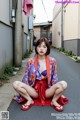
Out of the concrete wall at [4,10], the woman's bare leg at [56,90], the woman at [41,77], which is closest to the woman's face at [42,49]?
the woman at [41,77]

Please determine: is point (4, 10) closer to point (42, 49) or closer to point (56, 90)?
point (42, 49)

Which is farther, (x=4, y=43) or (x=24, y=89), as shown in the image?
(x=4, y=43)

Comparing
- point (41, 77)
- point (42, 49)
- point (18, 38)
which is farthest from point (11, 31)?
point (41, 77)

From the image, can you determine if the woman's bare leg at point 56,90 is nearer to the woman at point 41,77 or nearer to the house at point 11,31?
the woman at point 41,77

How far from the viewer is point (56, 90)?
5.24 m

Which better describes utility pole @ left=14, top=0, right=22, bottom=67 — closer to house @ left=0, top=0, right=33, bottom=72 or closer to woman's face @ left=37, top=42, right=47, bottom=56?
house @ left=0, top=0, right=33, bottom=72

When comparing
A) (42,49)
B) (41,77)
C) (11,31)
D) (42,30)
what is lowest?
(41,77)

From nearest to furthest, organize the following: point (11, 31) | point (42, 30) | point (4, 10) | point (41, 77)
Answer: point (41, 77) < point (4, 10) < point (11, 31) < point (42, 30)

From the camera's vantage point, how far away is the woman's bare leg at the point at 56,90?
17.0ft

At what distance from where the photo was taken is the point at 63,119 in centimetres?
457

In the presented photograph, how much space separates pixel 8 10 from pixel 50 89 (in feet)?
19.1

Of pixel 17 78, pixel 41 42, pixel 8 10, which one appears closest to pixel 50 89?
pixel 41 42

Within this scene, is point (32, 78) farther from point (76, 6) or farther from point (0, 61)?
point (76, 6)

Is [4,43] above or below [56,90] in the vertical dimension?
above
